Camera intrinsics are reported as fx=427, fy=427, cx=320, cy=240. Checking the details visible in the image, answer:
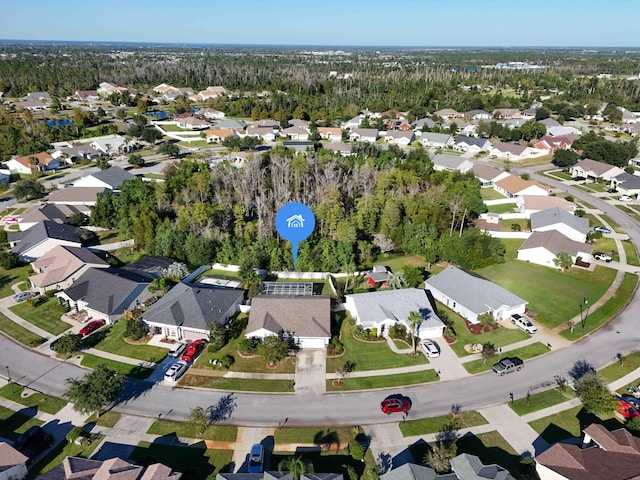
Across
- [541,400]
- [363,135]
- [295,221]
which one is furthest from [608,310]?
[363,135]

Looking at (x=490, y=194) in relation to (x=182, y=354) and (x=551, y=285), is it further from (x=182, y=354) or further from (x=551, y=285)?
(x=182, y=354)

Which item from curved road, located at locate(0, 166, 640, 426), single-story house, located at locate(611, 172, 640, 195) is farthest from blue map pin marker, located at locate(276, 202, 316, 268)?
single-story house, located at locate(611, 172, 640, 195)

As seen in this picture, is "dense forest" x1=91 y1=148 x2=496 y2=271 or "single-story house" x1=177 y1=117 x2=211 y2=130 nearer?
"dense forest" x1=91 y1=148 x2=496 y2=271

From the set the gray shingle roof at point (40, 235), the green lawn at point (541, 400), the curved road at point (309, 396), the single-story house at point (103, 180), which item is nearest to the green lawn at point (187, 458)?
the curved road at point (309, 396)

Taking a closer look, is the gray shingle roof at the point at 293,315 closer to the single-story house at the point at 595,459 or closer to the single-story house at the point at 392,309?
the single-story house at the point at 392,309

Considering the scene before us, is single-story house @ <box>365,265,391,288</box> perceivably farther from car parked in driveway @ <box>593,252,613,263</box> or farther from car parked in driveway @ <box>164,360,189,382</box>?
car parked in driveway @ <box>593,252,613,263</box>
